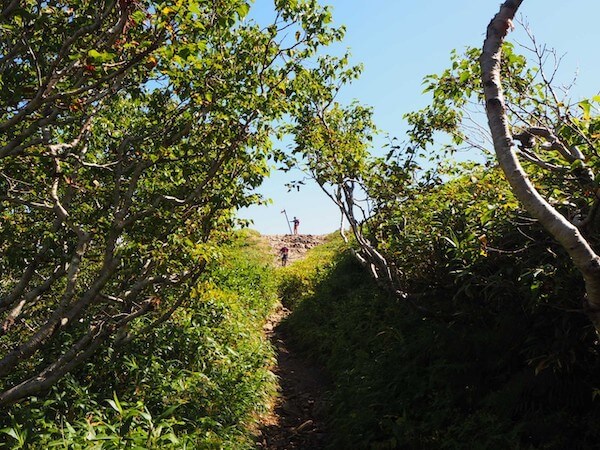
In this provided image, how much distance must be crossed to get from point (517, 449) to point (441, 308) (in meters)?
3.41

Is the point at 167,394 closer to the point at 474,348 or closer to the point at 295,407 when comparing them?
the point at 295,407

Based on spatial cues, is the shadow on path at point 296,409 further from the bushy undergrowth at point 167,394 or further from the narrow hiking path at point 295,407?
the bushy undergrowth at point 167,394

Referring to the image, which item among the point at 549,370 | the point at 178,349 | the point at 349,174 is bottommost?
the point at 178,349

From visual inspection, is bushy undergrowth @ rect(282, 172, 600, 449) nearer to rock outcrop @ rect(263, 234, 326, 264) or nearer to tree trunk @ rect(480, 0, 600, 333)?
tree trunk @ rect(480, 0, 600, 333)

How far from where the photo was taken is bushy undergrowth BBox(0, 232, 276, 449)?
565 centimetres

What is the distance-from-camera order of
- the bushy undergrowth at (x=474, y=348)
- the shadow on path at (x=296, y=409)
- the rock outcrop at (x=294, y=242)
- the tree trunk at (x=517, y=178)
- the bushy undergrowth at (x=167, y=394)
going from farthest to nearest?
1. the rock outcrop at (x=294, y=242)
2. the shadow on path at (x=296, y=409)
3. the bushy undergrowth at (x=167, y=394)
4. the bushy undergrowth at (x=474, y=348)
5. the tree trunk at (x=517, y=178)

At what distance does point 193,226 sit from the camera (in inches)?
272

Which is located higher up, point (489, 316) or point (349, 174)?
point (349, 174)

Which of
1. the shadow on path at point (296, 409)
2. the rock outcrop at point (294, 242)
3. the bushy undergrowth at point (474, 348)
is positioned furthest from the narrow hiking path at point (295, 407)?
the rock outcrop at point (294, 242)

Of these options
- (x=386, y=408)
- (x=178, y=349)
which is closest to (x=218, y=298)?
(x=178, y=349)

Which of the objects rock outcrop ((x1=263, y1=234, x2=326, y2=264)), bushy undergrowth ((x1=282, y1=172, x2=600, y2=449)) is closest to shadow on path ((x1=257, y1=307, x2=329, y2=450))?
bushy undergrowth ((x1=282, y1=172, x2=600, y2=449))

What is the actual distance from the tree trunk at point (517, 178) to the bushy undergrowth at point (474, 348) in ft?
4.71

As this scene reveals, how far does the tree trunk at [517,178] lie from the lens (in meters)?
2.93

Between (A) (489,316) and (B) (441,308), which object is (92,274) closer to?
(B) (441,308)
